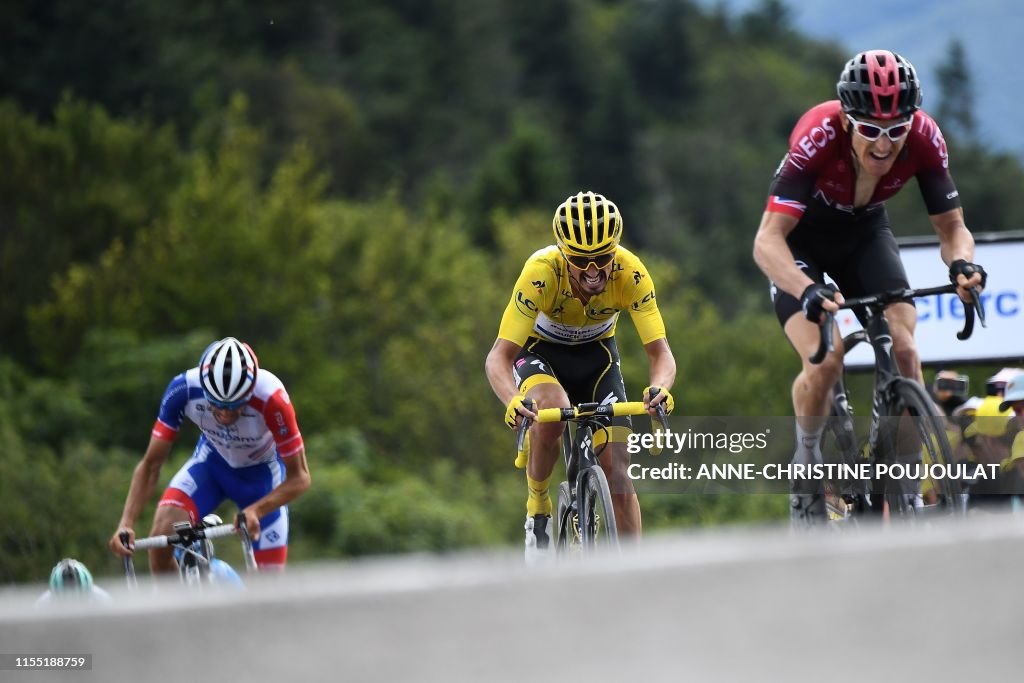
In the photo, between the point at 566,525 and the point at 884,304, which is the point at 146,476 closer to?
the point at 566,525

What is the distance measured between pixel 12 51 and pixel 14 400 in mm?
37868

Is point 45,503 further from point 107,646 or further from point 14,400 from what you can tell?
point 107,646

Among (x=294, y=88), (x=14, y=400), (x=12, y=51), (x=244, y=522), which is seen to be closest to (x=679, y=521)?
(x=14, y=400)

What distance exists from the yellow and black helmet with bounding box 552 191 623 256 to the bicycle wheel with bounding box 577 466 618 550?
114 cm

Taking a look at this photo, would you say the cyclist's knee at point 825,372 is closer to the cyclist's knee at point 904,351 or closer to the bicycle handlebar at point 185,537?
the cyclist's knee at point 904,351

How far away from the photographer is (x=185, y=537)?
8430 millimetres

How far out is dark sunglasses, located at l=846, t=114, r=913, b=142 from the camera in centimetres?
698

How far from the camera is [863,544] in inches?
127

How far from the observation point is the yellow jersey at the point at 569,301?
7.86 m

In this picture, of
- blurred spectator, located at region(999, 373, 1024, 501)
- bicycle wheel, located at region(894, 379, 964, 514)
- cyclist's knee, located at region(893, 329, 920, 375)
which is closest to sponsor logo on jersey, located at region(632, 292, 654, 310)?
cyclist's knee, located at region(893, 329, 920, 375)

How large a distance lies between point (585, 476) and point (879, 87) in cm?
246

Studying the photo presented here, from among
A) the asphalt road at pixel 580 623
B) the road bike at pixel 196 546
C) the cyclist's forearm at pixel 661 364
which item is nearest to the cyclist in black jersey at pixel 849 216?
the cyclist's forearm at pixel 661 364

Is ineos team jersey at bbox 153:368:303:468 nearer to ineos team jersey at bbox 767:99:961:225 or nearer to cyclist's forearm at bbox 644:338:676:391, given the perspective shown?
cyclist's forearm at bbox 644:338:676:391

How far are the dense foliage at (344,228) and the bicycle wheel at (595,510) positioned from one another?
15609 mm
